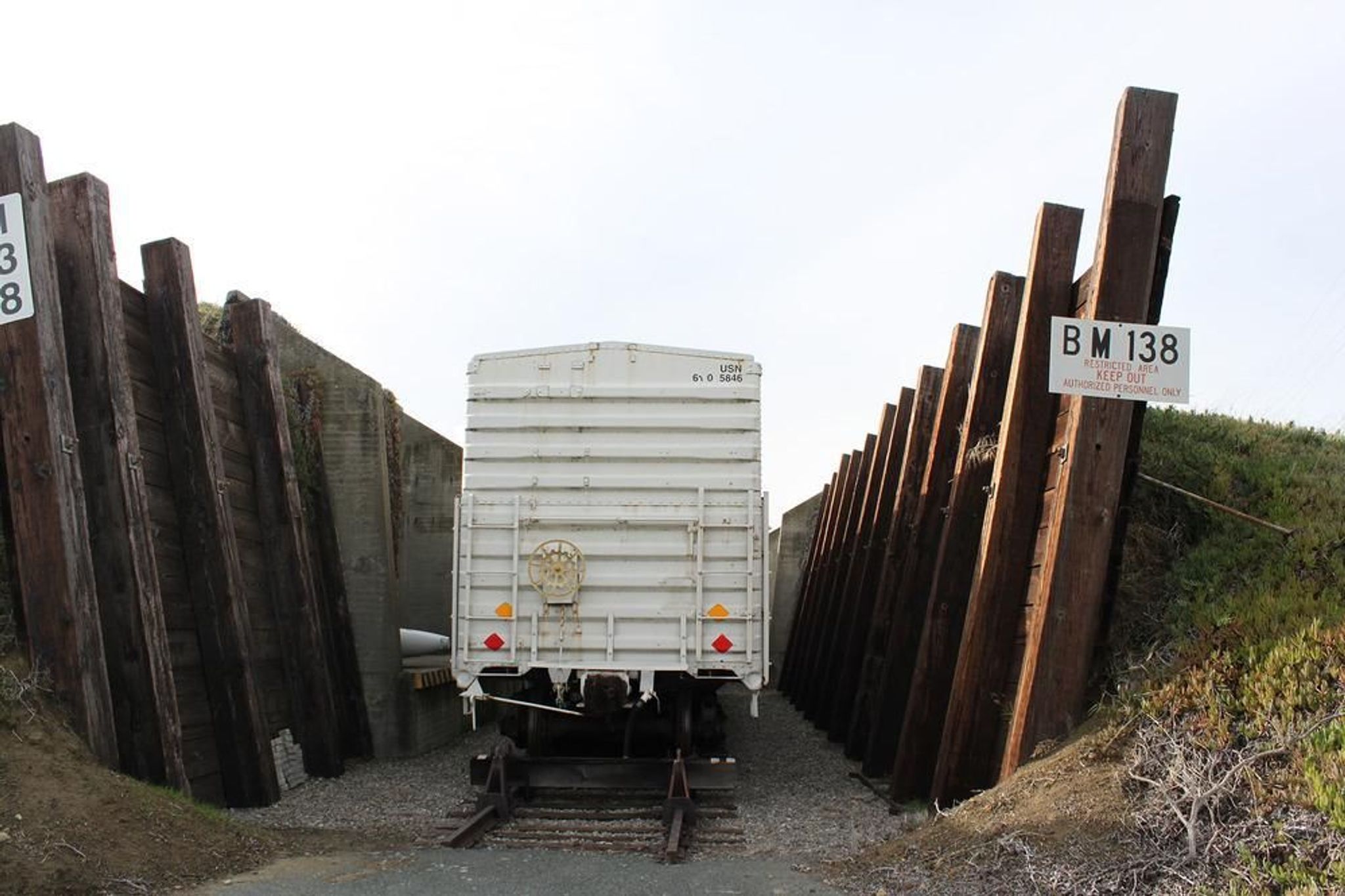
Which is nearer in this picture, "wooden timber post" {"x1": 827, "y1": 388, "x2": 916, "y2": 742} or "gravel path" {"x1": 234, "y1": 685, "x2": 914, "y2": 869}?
"gravel path" {"x1": 234, "y1": 685, "x2": 914, "y2": 869}

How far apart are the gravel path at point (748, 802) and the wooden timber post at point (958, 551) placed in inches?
21.4

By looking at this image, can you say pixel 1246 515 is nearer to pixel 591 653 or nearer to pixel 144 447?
pixel 591 653

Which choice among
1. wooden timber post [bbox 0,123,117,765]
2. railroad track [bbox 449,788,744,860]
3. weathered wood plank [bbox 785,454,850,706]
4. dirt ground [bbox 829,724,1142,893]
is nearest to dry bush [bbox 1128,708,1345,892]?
dirt ground [bbox 829,724,1142,893]

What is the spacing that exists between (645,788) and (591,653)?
4.15ft

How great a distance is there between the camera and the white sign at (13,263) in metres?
7.79

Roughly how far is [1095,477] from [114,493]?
22.2 feet

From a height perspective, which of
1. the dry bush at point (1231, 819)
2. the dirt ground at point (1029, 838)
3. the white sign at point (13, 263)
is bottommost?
the dirt ground at point (1029, 838)

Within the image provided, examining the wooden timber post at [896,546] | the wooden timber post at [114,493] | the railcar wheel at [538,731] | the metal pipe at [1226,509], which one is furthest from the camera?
the wooden timber post at [896,546]

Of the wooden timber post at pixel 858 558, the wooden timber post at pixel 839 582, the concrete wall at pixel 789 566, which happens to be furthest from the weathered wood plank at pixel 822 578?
the concrete wall at pixel 789 566

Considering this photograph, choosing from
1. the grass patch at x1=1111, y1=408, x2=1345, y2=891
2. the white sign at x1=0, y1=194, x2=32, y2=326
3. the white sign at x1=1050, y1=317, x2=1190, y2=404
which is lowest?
the grass patch at x1=1111, y1=408, x2=1345, y2=891

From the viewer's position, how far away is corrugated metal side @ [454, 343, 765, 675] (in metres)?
9.43

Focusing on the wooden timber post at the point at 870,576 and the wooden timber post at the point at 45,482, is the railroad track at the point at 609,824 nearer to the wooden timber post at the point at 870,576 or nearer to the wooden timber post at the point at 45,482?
the wooden timber post at the point at 45,482

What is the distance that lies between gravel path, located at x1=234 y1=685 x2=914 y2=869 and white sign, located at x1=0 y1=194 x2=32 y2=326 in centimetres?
414

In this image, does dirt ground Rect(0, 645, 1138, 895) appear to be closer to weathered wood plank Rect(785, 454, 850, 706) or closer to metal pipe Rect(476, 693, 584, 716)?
metal pipe Rect(476, 693, 584, 716)
